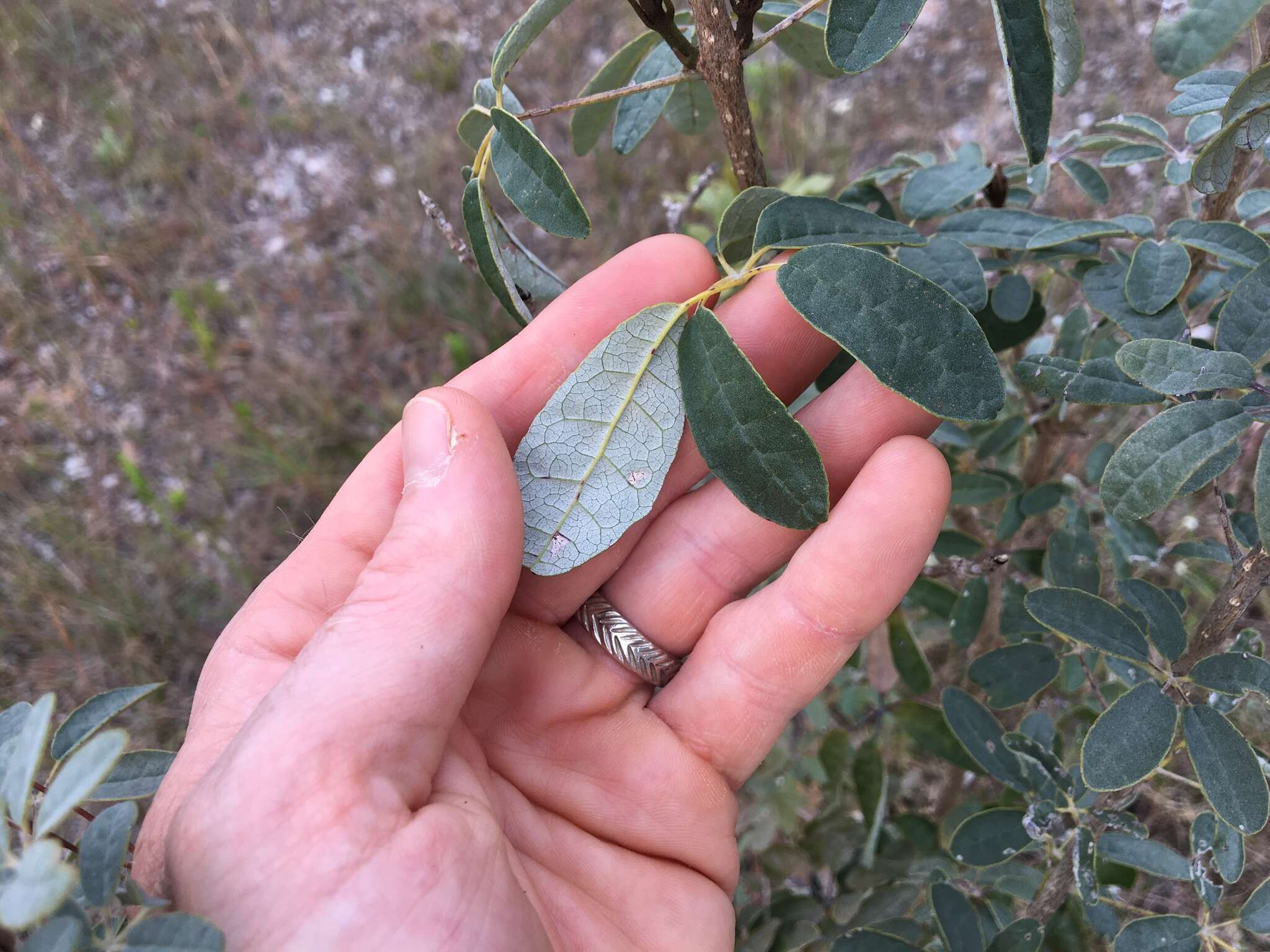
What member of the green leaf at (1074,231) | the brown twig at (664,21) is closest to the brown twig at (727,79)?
the brown twig at (664,21)

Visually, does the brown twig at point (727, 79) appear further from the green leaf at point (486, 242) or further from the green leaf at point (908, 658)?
the green leaf at point (908, 658)

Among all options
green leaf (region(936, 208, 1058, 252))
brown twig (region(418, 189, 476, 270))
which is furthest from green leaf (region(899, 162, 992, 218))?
brown twig (region(418, 189, 476, 270))

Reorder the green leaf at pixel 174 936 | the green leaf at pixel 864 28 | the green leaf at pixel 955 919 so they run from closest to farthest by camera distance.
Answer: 1. the green leaf at pixel 174 936
2. the green leaf at pixel 864 28
3. the green leaf at pixel 955 919

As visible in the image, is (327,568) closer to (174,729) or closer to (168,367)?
(174,729)

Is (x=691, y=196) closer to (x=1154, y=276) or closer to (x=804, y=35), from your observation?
(x=804, y=35)

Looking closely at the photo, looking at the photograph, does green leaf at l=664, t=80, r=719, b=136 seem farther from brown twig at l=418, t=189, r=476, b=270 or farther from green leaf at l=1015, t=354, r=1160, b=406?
green leaf at l=1015, t=354, r=1160, b=406

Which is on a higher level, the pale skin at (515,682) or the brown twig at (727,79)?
the brown twig at (727,79)
